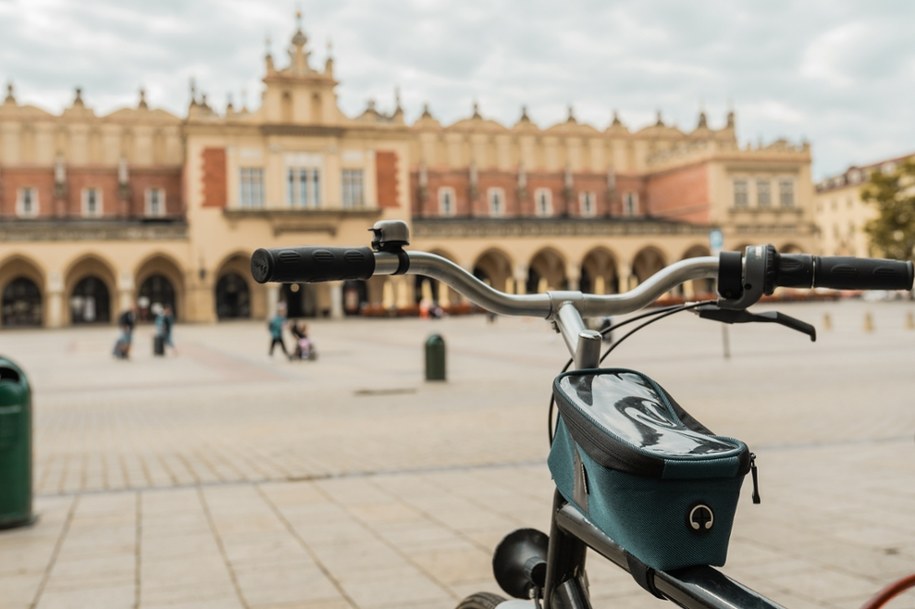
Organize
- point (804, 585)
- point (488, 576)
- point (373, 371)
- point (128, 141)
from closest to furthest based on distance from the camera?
point (804, 585) → point (488, 576) → point (373, 371) → point (128, 141)

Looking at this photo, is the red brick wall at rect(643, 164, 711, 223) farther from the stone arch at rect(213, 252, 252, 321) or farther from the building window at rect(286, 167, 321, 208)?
the stone arch at rect(213, 252, 252, 321)

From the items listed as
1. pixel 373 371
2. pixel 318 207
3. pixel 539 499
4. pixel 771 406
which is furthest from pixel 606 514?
pixel 318 207

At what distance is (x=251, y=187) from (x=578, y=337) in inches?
1998

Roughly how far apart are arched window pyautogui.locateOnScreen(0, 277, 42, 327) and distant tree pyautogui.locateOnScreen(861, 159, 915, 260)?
49.9 m

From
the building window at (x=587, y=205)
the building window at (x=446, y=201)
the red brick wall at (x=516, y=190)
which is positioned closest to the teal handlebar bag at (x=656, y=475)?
the red brick wall at (x=516, y=190)

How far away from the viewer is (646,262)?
6241 cm

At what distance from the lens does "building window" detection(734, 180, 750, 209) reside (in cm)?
6081

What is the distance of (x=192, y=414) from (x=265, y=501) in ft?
19.2

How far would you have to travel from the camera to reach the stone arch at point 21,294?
163 ft

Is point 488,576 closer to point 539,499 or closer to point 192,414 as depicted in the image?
point 539,499

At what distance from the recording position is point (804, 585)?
4.65m

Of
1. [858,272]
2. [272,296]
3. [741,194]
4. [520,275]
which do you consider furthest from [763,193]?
[858,272]

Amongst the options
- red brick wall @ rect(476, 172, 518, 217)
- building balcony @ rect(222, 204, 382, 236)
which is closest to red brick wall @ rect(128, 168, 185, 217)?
building balcony @ rect(222, 204, 382, 236)

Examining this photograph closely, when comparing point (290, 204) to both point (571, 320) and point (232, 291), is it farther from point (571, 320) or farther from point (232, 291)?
point (571, 320)
